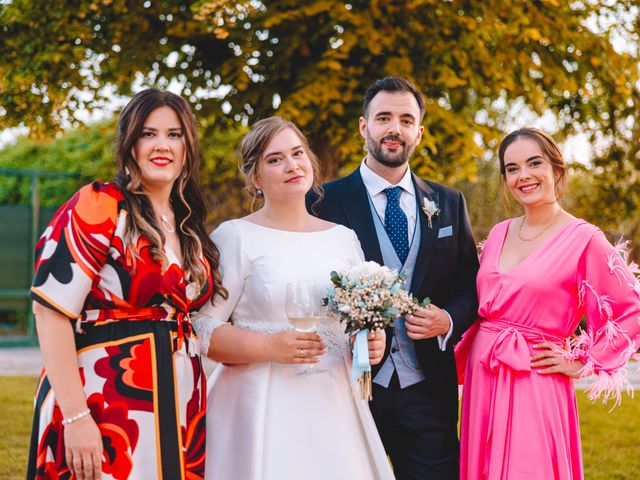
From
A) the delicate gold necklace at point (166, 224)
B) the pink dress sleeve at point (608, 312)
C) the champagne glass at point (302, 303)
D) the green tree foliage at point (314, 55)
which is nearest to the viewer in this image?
the champagne glass at point (302, 303)

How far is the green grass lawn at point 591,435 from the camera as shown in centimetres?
656

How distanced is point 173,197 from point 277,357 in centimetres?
85

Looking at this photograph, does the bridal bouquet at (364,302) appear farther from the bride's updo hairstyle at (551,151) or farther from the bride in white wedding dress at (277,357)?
the bride's updo hairstyle at (551,151)

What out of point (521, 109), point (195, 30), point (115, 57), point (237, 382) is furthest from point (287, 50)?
point (521, 109)

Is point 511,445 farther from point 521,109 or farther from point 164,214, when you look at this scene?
point 521,109

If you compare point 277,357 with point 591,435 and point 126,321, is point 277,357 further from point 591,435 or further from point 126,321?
point 591,435

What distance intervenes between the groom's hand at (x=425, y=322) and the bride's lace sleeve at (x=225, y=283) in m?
0.87

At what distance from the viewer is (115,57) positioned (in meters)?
9.09

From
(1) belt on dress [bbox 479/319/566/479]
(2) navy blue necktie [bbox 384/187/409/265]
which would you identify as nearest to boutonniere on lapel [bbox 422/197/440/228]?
(2) navy blue necktie [bbox 384/187/409/265]

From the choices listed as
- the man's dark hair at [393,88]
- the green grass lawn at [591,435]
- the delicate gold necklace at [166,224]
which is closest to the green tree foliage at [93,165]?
the green grass lawn at [591,435]

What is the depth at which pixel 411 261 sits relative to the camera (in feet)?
13.5

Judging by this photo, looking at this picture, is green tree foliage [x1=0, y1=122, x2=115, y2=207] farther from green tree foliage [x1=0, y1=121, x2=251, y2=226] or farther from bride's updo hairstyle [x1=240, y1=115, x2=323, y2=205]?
bride's updo hairstyle [x1=240, y1=115, x2=323, y2=205]

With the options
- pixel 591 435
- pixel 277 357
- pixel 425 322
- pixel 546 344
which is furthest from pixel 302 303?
pixel 591 435

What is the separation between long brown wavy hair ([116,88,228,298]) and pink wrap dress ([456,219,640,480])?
142 cm
